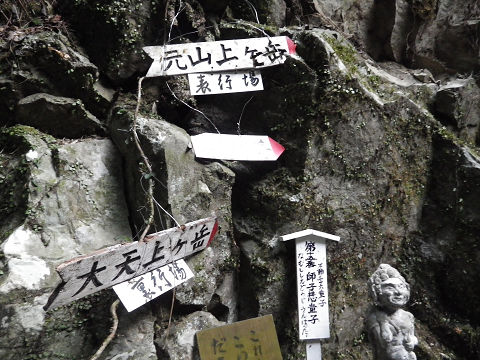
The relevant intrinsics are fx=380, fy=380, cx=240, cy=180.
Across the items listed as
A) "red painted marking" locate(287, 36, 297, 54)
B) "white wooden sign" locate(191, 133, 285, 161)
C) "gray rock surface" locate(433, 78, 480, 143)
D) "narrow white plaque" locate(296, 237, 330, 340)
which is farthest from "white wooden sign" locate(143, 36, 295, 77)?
"gray rock surface" locate(433, 78, 480, 143)

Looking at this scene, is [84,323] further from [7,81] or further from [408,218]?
[408,218]

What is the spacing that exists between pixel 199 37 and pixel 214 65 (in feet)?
2.82

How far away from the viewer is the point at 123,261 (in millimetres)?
3162

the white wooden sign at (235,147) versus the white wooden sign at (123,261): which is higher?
the white wooden sign at (235,147)

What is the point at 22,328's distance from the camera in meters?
3.45

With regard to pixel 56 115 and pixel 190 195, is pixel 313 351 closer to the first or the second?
pixel 190 195

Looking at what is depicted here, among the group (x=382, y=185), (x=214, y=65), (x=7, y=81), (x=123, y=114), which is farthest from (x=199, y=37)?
(x=382, y=185)

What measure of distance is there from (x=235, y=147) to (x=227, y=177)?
44 cm

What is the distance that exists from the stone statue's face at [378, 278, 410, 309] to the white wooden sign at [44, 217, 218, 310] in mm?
1868

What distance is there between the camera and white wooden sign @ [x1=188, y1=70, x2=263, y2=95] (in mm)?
4680

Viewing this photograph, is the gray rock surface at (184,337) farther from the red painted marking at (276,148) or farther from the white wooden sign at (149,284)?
the red painted marking at (276,148)

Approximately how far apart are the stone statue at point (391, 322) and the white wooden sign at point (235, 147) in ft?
6.16

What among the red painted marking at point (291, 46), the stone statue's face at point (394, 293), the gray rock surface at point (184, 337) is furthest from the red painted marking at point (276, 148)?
the gray rock surface at point (184, 337)

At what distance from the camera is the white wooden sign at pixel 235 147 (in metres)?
4.50
